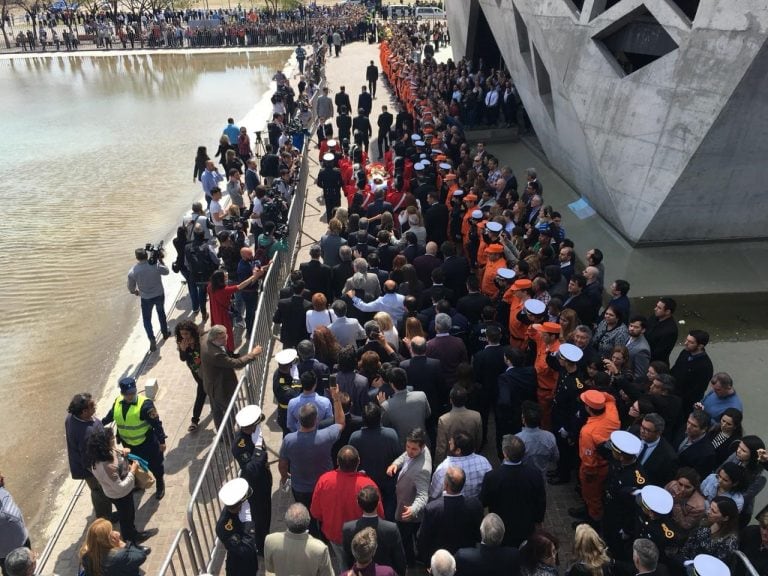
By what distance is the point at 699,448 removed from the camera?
4.89 m

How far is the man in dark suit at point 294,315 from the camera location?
7168 millimetres

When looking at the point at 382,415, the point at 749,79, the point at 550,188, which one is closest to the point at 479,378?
the point at 382,415

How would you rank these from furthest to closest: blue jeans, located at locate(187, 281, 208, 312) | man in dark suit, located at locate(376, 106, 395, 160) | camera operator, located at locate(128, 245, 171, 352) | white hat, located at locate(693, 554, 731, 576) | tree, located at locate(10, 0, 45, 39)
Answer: tree, located at locate(10, 0, 45, 39), man in dark suit, located at locate(376, 106, 395, 160), blue jeans, located at locate(187, 281, 208, 312), camera operator, located at locate(128, 245, 171, 352), white hat, located at locate(693, 554, 731, 576)

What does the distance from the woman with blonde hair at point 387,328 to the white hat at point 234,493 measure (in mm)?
2494

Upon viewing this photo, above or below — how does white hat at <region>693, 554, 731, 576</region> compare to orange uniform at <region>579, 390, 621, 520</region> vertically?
above

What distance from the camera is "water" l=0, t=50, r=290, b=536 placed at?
336 inches

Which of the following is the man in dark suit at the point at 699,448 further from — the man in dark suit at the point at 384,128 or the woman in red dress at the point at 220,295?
the man in dark suit at the point at 384,128

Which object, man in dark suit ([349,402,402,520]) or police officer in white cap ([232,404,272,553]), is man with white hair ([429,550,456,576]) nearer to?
man in dark suit ([349,402,402,520])

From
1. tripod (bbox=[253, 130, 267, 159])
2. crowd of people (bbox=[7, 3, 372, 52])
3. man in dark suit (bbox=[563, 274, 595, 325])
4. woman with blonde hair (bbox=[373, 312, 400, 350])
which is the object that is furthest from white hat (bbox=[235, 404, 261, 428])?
crowd of people (bbox=[7, 3, 372, 52])

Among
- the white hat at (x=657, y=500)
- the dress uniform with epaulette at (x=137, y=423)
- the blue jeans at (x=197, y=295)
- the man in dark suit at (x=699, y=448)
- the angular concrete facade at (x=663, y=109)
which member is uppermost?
the angular concrete facade at (x=663, y=109)

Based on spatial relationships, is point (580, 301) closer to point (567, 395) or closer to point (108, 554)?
point (567, 395)

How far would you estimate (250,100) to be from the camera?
89.3 feet

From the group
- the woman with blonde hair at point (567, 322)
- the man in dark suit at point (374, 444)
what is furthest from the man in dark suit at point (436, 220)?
the man in dark suit at point (374, 444)

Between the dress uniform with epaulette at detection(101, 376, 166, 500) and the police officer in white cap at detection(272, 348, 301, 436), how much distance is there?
120 cm
